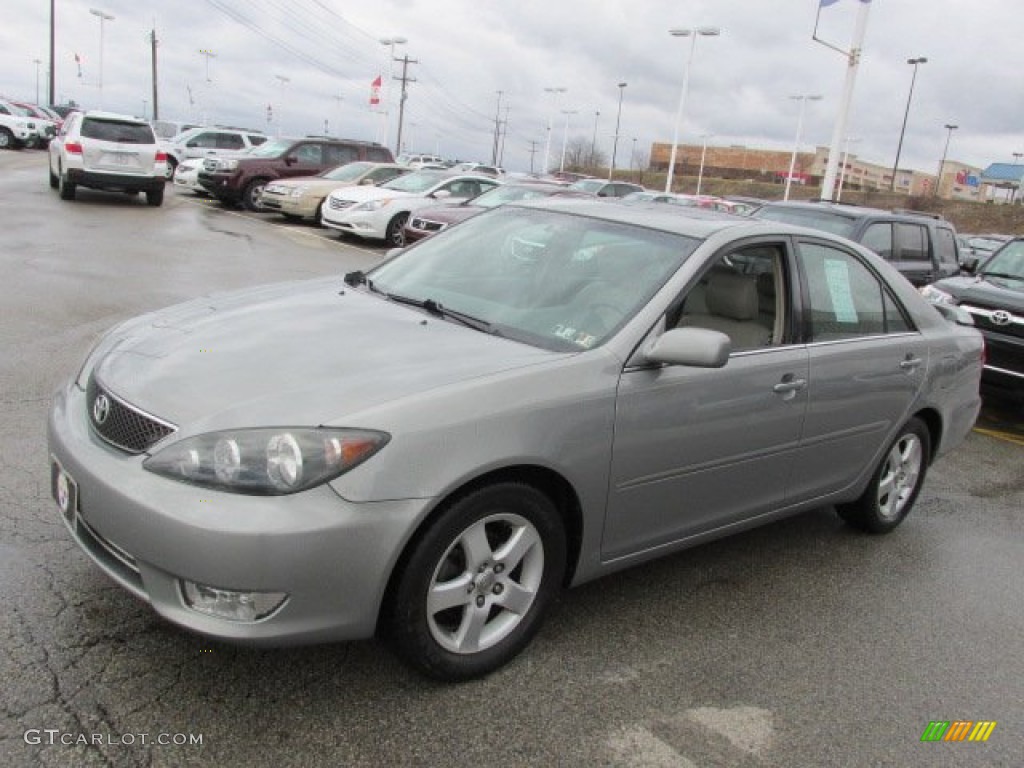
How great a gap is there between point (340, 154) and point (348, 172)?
1.89 metres

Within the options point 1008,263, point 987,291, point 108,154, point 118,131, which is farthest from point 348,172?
point 987,291

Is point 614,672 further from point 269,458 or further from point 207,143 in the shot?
point 207,143

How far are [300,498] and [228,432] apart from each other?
300 mm

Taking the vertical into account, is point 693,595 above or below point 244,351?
below

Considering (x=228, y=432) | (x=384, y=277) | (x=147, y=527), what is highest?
(x=384, y=277)

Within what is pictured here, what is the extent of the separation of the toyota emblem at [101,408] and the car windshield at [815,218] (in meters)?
8.16

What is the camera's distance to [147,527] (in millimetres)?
2443

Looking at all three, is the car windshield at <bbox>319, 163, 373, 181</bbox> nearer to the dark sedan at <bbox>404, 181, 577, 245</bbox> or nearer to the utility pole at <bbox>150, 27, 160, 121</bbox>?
the dark sedan at <bbox>404, 181, 577, 245</bbox>

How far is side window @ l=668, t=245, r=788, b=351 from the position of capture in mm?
3621

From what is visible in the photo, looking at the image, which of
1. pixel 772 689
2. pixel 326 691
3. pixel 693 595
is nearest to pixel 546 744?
pixel 326 691

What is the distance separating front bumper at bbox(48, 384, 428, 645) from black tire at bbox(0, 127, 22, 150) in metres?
37.1

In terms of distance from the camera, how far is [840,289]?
13.7 feet

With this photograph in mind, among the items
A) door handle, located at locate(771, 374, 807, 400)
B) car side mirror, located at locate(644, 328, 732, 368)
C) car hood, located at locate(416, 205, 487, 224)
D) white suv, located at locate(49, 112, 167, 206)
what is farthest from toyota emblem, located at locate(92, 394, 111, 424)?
white suv, located at locate(49, 112, 167, 206)

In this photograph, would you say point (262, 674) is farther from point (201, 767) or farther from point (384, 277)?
point (384, 277)
